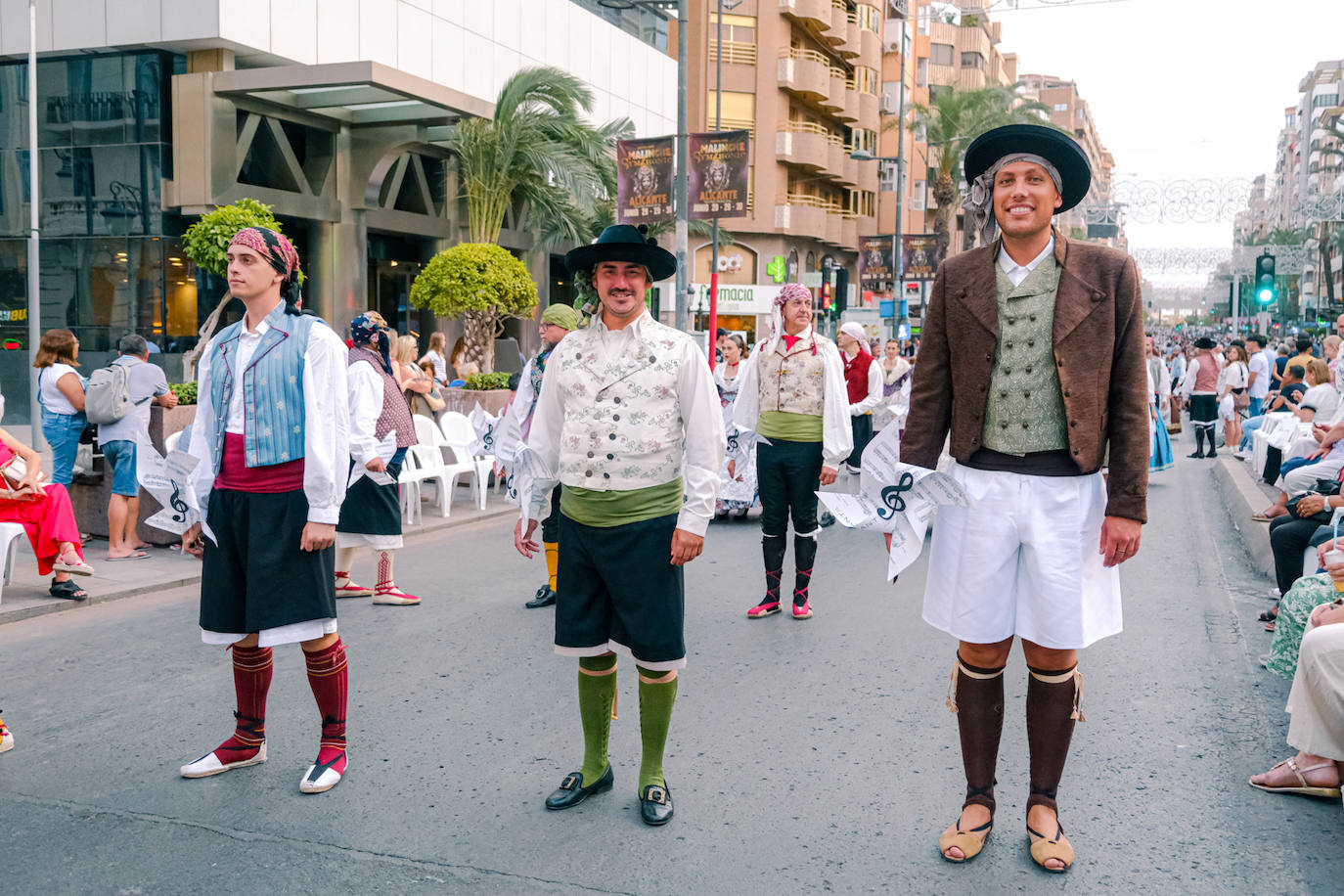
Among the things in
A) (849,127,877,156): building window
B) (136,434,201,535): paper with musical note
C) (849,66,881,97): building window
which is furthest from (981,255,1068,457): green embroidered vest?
(849,66,881,97): building window

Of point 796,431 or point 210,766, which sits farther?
point 796,431

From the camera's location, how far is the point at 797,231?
4644 centimetres

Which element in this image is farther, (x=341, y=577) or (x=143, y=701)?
(x=341, y=577)

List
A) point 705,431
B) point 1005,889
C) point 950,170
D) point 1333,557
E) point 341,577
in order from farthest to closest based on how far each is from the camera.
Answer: point 950,170, point 341,577, point 1333,557, point 705,431, point 1005,889

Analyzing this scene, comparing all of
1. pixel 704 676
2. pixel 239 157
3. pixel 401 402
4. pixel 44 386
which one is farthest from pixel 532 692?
pixel 239 157

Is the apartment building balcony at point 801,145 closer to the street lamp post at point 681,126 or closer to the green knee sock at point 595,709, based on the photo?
the street lamp post at point 681,126

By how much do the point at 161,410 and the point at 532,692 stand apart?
18.8 ft

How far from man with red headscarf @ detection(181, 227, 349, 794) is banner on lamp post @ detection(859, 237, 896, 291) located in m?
31.8

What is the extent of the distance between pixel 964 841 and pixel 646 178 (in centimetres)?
1371

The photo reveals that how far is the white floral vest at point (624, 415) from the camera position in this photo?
3916 mm

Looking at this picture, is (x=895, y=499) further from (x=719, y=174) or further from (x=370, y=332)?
(x=719, y=174)

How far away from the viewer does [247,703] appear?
172 inches

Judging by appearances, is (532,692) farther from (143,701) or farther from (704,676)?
(143,701)

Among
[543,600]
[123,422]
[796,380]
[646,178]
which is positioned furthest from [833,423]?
[646,178]
